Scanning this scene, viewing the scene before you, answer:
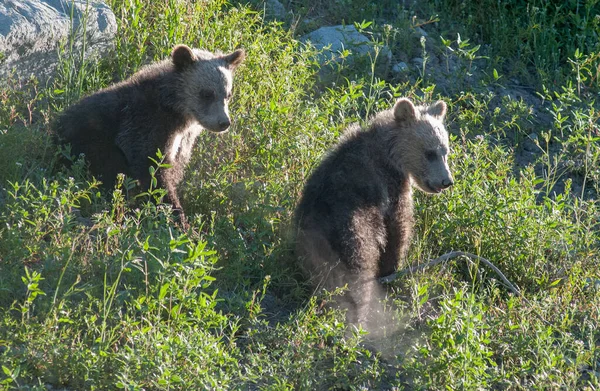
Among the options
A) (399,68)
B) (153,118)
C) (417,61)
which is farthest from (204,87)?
(417,61)

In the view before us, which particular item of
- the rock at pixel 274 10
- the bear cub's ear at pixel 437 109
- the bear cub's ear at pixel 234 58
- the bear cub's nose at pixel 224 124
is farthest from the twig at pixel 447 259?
the rock at pixel 274 10

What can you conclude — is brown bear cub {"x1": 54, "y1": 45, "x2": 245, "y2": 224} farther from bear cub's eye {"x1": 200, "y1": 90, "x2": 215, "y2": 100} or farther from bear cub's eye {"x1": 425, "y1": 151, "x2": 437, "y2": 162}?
bear cub's eye {"x1": 425, "y1": 151, "x2": 437, "y2": 162}

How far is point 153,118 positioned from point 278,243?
156cm

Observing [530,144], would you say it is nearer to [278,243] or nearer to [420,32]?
[420,32]

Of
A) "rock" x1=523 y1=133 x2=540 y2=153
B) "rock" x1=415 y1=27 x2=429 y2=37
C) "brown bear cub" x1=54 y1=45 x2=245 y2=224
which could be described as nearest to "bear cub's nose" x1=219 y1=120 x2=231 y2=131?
"brown bear cub" x1=54 y1=45 x2=245 y2=224

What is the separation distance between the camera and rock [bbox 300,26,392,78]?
9.32 meters

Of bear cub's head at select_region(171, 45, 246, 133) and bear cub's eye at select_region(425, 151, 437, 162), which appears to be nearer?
bear cub's eye at select_region(425, 151, 437, 162)

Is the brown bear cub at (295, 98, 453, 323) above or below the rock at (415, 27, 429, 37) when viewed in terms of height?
above

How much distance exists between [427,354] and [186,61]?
3567 millimetres

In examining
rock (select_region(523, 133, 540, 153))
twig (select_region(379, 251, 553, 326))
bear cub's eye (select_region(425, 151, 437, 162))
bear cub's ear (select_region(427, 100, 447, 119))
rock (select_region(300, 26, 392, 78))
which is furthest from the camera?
rock (select_region(300, 26, 392, 78))

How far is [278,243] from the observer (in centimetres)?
648

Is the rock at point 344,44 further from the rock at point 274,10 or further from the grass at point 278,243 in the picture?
the rock at point 274,10

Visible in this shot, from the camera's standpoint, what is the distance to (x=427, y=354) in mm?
5137

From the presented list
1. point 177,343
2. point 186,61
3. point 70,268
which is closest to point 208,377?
point 177,343
